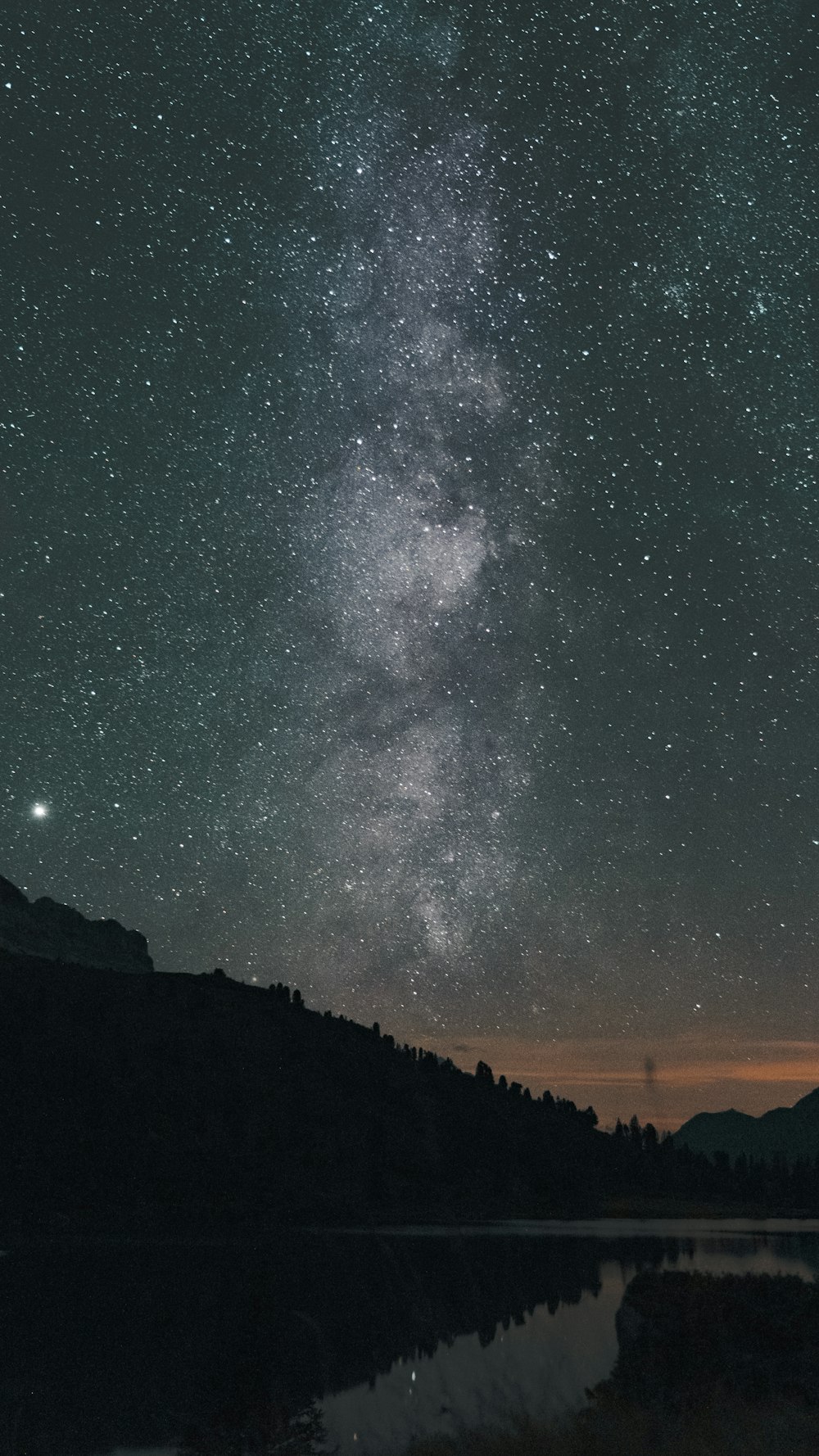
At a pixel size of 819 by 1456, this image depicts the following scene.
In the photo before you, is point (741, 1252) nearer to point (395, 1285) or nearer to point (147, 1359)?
point (395, 1285)

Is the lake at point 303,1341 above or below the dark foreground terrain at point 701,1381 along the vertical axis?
below

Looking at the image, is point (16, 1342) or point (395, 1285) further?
point (395, 1285)

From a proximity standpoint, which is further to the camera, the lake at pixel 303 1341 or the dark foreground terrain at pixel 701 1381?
the lake at pixel 303 1341

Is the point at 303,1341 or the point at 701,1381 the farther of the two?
the point at 303,1341

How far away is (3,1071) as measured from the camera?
191875 millimetres

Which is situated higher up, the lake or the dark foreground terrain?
the dark foreground terrain

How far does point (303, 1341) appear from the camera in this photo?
1775 inches

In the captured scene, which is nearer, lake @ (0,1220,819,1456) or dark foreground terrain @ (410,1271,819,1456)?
dark foreground terrain @ (410,1271,819,1456)

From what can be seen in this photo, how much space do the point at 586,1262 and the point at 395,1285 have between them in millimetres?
22410

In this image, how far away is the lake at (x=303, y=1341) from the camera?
85.4 feet

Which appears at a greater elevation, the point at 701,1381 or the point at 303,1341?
the point at 701,1381

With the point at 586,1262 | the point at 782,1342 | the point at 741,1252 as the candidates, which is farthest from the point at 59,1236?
the point at 782,1342

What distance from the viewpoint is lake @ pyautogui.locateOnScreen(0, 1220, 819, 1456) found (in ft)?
85.4

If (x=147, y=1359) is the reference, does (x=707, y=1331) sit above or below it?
above
